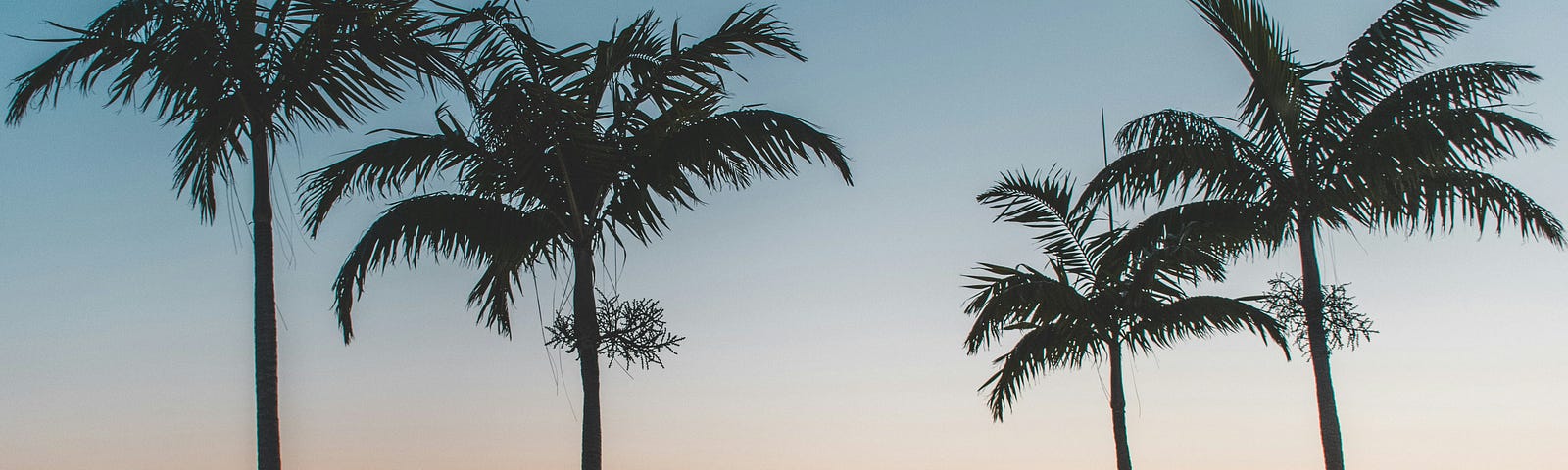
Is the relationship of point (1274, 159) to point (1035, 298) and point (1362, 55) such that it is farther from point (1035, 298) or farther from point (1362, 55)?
point (1035, 298)

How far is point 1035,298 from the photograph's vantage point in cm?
1425

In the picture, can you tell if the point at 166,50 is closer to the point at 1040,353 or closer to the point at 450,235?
the point at 450,235

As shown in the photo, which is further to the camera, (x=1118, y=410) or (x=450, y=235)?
(x=1118, y=410)

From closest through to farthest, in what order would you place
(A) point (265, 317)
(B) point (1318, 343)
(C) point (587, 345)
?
(A) point (265, 317), (C) point (587, 345), (B) point (1318, 343)

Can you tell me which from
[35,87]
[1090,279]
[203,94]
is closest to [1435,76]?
[1090,279]

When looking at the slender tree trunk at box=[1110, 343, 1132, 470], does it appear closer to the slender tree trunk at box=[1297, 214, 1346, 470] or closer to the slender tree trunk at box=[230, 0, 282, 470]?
the slender tree trunk at box=[1297, 214, 1346, 470]

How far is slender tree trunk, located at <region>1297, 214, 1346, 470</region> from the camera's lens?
12.6m

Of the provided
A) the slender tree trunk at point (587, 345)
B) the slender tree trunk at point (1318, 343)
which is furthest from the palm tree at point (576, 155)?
the slender tree trunk at point (1318, 343)

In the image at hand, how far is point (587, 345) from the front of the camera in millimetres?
10555

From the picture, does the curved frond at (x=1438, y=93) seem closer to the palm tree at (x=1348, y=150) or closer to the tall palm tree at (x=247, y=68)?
the palm tree at (x=1348, y=150)

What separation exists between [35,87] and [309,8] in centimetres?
226

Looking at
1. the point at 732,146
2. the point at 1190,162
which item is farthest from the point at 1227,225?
the point at 732,146

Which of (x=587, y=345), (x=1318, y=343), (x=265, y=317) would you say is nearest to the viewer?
(x=265, y=317)

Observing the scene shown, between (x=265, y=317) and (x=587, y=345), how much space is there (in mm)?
2551
